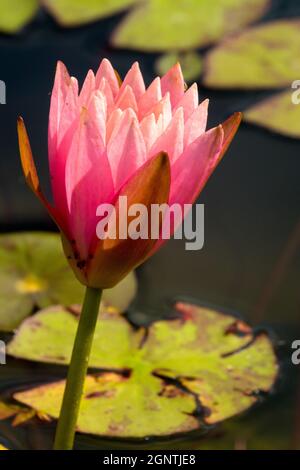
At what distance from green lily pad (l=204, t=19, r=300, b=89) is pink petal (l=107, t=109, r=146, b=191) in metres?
1.27

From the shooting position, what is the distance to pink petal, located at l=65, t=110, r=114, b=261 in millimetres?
699

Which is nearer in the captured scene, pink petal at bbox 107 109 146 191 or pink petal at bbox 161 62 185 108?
pink petal at bbox 107 109 146 191

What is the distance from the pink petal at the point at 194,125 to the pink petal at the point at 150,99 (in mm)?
45

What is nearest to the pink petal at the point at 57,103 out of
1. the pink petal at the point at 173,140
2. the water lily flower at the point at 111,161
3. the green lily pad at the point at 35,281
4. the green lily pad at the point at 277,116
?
the water lily flower at the point at 111,161

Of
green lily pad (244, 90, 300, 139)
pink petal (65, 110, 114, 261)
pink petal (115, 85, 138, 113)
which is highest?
green lily pad (244, 90, 300, 139)

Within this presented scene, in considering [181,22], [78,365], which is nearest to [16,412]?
[78,365]

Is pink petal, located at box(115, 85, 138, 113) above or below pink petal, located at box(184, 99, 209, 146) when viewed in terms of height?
above

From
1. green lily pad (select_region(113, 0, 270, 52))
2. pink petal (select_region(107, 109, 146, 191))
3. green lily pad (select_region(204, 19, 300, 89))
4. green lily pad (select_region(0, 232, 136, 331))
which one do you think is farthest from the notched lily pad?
green lily pad (select_region(113, 0, 270, 52))

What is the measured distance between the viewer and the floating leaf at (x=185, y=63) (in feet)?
6.46
